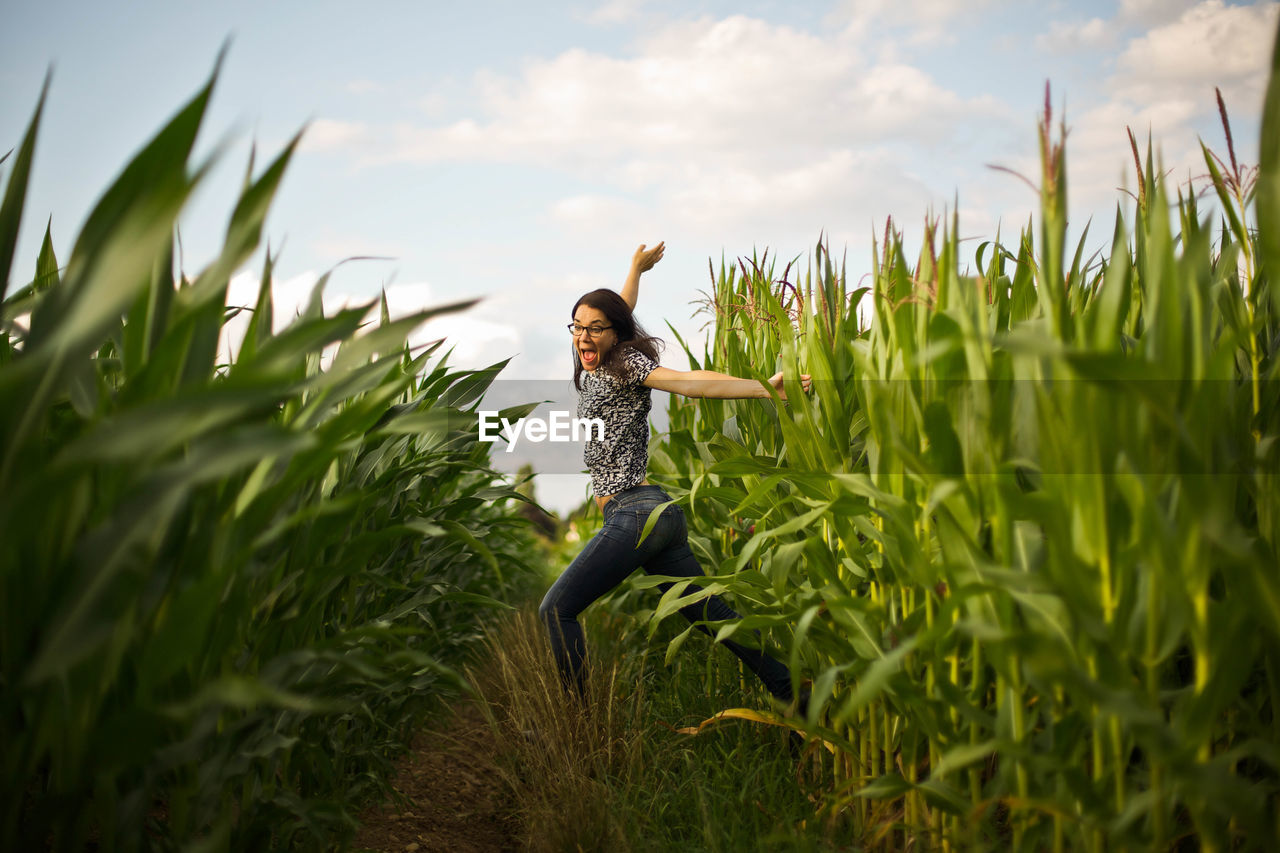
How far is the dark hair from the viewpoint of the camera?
2.94 meters

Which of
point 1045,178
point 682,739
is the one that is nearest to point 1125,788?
point 1045,178

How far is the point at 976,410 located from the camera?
138 centimetres

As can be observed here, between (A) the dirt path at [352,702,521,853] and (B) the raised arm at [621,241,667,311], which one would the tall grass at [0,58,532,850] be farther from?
(B) the raised arm at [621,241,667,311]

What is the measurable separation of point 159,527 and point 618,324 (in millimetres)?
2148

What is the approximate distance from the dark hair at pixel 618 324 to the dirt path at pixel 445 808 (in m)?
1.55

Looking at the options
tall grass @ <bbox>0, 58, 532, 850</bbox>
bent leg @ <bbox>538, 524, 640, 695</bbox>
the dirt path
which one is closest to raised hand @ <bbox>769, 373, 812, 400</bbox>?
bent leg @ <bbox>538, 524, 640, 695</bbox>

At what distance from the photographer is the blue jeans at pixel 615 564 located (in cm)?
272

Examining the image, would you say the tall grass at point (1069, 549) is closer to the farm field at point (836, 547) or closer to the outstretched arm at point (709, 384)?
the farm field at point (836, 547)

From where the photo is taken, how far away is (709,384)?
257cm

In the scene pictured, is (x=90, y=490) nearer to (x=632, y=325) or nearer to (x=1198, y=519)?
(x=1198, y=519)

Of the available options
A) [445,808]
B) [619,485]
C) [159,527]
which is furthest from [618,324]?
[159,527]

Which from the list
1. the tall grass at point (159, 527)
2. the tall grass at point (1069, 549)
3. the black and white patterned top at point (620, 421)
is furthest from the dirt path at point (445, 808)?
the tall grass at point (1069, 549)

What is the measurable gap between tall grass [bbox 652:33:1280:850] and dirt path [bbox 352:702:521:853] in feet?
4.02

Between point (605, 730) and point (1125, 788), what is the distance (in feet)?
5.48
